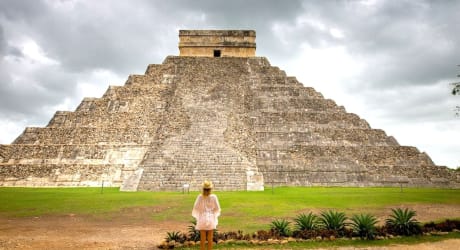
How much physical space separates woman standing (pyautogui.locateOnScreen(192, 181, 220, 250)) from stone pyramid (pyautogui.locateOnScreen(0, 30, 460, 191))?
9.44 metres

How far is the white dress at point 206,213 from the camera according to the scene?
580cm

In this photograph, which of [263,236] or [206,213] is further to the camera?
[263,236]

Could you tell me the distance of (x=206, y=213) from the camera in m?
5.80

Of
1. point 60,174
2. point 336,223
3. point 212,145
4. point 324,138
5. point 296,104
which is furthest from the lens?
point 296,104

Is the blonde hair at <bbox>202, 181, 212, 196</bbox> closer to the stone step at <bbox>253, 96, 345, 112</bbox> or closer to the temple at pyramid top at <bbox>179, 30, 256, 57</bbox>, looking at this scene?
the stone step at <bbox>253, 96, 345, 112</bbox>

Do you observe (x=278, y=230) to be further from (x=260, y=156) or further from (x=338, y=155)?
(x=338, y=155)

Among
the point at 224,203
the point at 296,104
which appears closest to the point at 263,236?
the point at 224,203

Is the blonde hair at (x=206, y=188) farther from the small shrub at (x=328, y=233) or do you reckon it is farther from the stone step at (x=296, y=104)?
the stone step at (x=296, y=104)

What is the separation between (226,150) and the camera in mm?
18109

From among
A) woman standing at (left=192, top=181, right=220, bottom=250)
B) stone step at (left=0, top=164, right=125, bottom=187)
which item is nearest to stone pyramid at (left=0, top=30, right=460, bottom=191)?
stone step at (left=0, top=164, right=125, bottom=187)

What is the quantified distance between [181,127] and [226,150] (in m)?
3.18

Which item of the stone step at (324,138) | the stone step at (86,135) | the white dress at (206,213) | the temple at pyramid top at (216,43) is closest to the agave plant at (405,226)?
the white dress at (206,213)

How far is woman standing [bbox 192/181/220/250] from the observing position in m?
5.79

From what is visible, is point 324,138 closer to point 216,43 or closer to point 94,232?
point 216,43
